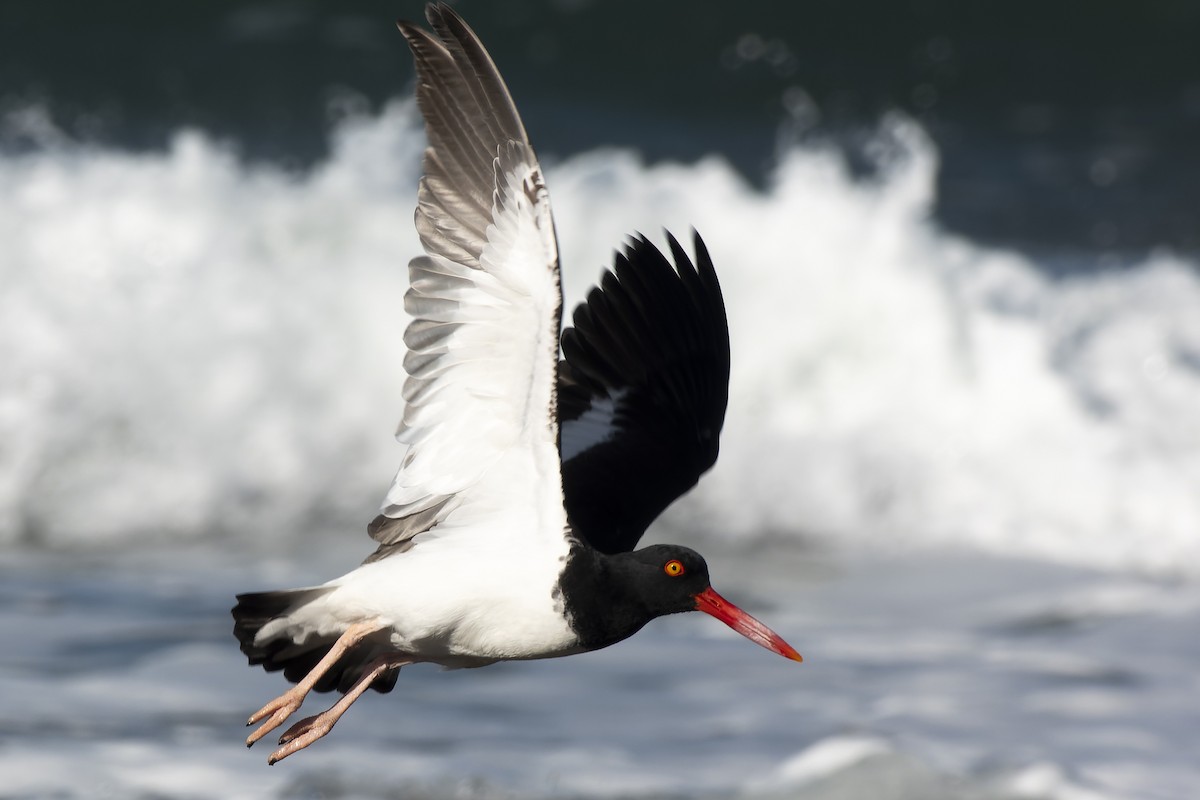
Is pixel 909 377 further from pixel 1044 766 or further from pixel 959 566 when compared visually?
pixel 1044 766

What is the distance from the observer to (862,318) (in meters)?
10.8

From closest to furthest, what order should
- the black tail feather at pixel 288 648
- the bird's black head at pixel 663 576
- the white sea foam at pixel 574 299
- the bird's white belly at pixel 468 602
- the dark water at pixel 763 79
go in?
the bird's white belly at pixel 468 602 → the bird's black head at pixel 663 576 → the black tail feather at pixel 288 648 → the white sea foam at pixel 574 299 → the dark water at pixel 763 79

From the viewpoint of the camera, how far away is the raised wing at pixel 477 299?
397 centimetres

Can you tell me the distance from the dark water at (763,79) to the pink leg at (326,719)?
911cm

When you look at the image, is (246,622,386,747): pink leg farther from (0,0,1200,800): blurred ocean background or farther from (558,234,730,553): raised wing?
(0,0,1200,800): blurred ocean background

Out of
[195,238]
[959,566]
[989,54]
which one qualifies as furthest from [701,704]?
[989,54]

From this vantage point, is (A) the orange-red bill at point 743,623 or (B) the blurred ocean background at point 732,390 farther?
(B) the blurred ocean background at point 732,390

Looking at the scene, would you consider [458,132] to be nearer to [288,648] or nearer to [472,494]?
[472,494]

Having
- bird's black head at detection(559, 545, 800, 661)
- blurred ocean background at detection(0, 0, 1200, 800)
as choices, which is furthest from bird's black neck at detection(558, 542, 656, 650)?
blurred ocean background at detection(0, 0, 1200, 800)

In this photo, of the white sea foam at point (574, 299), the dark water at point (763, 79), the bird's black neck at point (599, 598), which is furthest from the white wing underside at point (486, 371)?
the dark water at point (763, 79)

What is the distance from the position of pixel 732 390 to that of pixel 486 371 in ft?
20.6

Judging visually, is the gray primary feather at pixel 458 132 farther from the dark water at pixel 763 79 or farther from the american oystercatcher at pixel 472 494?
the dark water at pixel 763 79

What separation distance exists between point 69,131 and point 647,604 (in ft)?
30.5

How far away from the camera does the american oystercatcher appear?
13.1ft
